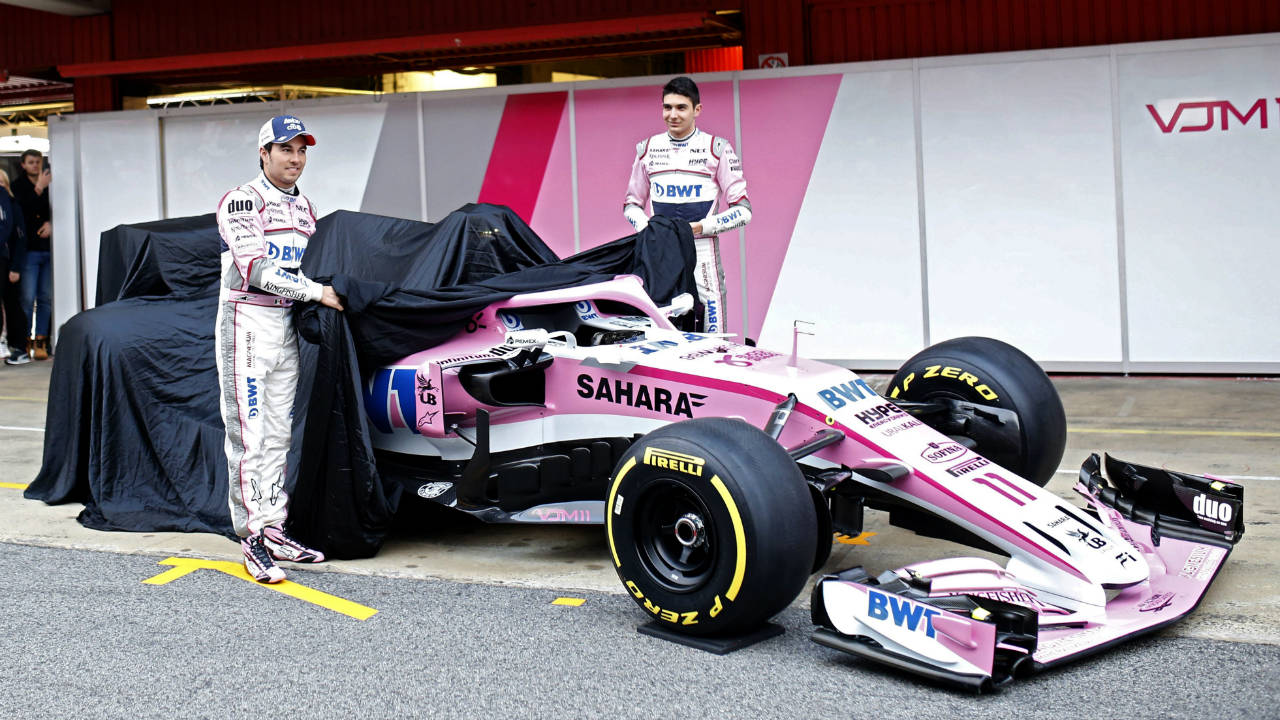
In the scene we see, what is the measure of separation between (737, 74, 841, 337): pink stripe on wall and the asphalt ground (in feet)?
17.0

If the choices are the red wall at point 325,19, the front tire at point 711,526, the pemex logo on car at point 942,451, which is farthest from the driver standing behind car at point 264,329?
the red wall at point 325,19

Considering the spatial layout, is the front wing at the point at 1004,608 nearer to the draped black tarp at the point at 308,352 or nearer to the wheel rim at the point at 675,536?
the wheel rim at the point at 675,536

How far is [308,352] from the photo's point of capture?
595 cm

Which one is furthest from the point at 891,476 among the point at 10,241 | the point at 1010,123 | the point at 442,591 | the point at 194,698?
the point at 10,241

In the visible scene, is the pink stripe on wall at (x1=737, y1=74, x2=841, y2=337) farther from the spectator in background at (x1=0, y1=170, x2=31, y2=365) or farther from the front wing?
the spectator in background at (x1=0, y1=170, x2=31, y2=365)

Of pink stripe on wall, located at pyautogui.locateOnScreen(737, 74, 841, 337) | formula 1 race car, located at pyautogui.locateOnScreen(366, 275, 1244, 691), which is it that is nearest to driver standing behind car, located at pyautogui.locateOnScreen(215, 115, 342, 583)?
formula 1 race car, located at pyautogui.locateOnScreen(366, 275, 1244, 691)

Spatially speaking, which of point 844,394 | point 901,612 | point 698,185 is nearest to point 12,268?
point 698,185

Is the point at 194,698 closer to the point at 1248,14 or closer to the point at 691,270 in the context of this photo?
the point at 691,270

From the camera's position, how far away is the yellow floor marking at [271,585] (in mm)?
4692

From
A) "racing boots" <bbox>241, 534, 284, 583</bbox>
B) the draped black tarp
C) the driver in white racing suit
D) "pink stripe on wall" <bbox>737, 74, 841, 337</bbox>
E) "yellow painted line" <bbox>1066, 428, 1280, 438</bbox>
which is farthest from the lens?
"pink stripe on wall" <bbox>737, 74, 841, 337</bbox>

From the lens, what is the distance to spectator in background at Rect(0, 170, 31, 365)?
1233 centimetres

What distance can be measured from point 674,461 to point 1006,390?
1.77 m

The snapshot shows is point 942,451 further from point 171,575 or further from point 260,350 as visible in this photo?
point 171,575

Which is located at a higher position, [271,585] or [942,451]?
[942,451]
